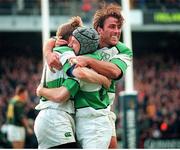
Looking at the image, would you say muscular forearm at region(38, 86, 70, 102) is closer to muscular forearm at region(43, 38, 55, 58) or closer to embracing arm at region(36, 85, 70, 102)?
embracing arm at region(36, 85, 70, 102)

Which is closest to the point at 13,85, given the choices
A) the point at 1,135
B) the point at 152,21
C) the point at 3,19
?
the point at 3,19

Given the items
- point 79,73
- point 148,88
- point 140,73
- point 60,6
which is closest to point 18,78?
point 60,6

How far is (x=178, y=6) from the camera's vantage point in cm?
2495

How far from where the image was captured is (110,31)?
215 inches

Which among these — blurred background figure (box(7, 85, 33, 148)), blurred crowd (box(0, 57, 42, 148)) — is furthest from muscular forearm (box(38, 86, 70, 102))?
blurred crowd (box(0, 57, 42, 148))

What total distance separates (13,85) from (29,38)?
569 cm

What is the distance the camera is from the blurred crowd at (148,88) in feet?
62.8

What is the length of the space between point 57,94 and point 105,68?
1.28 ft

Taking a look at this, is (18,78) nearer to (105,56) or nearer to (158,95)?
(158,95)

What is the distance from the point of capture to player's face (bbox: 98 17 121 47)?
214 inches

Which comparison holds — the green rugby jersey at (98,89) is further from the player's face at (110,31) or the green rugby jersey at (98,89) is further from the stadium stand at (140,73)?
the stadium stand at (140,73)

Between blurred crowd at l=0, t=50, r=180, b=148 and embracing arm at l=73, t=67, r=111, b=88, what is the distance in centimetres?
1106

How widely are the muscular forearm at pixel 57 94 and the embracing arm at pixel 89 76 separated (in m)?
0.15

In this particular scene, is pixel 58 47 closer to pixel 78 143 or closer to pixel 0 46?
pixel 78 143
